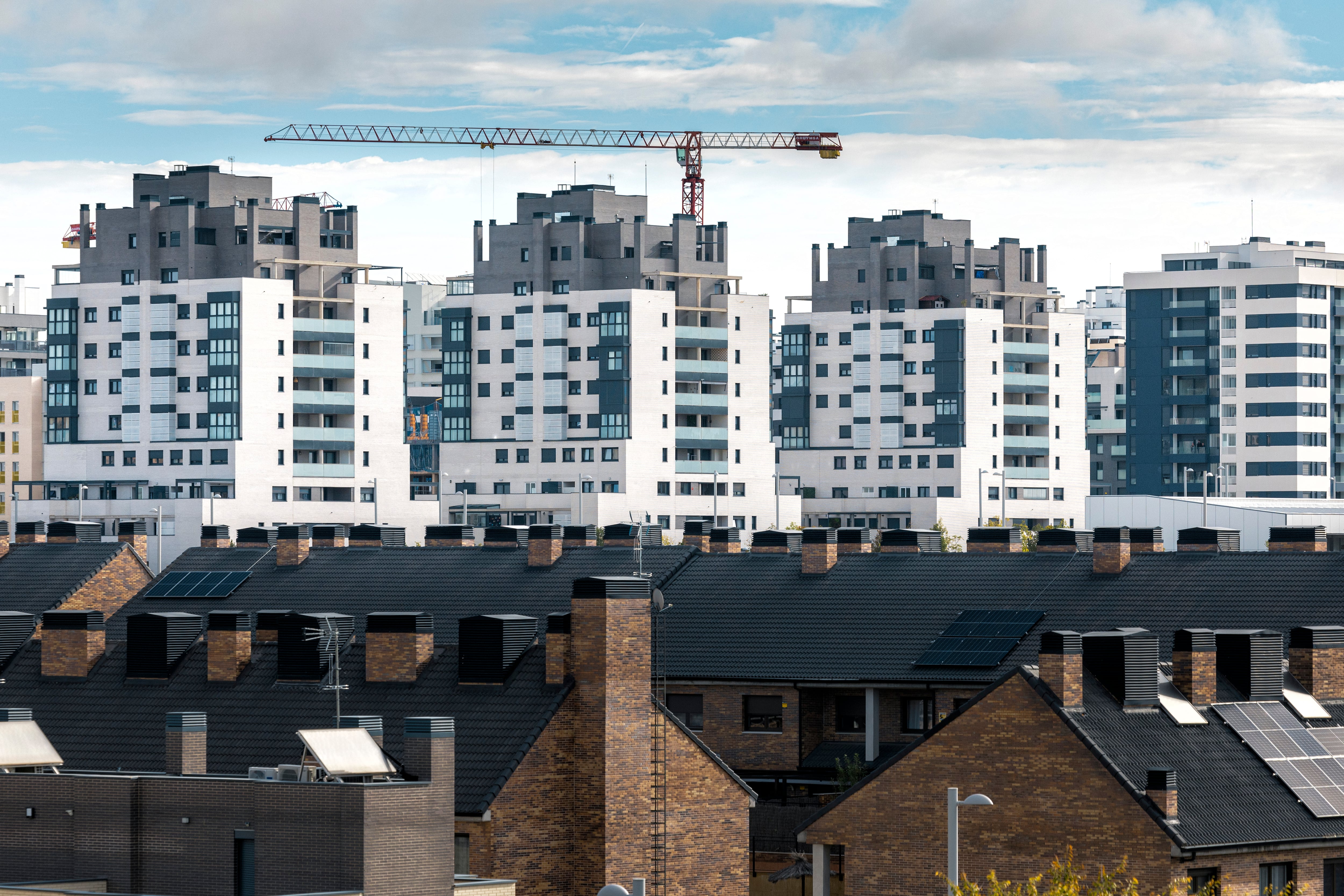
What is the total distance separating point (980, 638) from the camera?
73.4 m

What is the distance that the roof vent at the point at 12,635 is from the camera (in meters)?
65.0

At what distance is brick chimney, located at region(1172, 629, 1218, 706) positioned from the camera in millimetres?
57062

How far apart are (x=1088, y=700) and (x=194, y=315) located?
6087 inches

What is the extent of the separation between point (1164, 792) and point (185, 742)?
21573mm

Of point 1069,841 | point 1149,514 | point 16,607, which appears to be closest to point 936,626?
point 1069,841

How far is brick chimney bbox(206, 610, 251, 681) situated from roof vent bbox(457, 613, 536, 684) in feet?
21.8

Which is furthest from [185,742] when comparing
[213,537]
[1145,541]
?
[213,537]

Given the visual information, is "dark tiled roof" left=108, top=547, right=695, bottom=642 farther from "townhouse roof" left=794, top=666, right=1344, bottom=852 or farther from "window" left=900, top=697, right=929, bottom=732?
"townhouse roof" left=794, top=666, right=1344, bottom=852

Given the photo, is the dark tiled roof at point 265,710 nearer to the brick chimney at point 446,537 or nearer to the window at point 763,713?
the window at point 763,713

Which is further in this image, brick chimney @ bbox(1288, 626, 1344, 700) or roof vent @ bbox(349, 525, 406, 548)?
roof vent @ bbox(349, 525, 406, 548)

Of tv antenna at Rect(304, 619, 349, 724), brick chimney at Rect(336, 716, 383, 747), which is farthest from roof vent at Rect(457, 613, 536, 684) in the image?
tv antenna at Rect(304, 619, 349, 724)

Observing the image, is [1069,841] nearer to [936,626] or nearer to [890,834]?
[890,834]

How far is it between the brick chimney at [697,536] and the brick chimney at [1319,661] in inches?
1371

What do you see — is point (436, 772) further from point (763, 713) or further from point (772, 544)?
point (772, 544)
